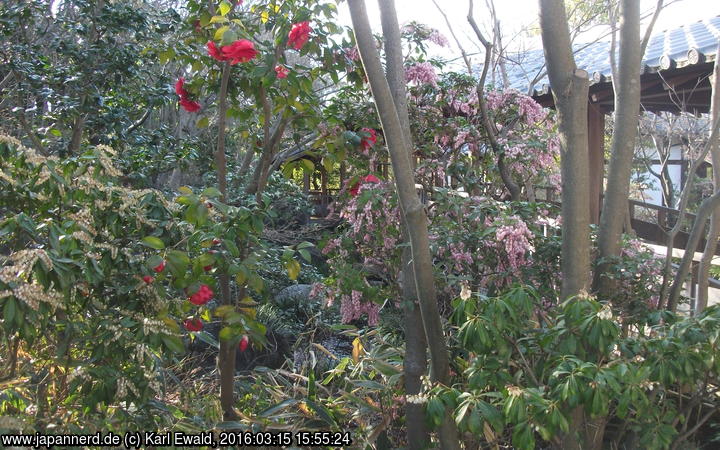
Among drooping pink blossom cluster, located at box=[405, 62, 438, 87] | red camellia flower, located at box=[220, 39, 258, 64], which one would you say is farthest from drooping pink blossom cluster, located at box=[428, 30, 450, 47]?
red camellia flower, located at box=[220, 39, 258, 64]

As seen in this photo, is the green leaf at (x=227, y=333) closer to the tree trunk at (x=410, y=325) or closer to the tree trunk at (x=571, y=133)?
the tree trunk at (x=410, y=325)

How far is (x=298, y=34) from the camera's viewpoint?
3170 mm

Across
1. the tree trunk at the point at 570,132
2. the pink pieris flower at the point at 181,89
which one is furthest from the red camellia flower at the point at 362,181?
the tree trunk at the point at 570,132

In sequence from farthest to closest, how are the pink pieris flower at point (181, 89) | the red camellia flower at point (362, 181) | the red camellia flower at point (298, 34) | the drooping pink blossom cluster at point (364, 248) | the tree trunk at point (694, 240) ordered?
the red camellia flower at point (362, 181) → the drooping pink blossom cluster at point (364, 248) → the pink pieris flower at point (181, 89) → the red camellia flower at point (298, 34) → the tree trunk at point (694, 240)

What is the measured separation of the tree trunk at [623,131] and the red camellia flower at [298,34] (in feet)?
4.98

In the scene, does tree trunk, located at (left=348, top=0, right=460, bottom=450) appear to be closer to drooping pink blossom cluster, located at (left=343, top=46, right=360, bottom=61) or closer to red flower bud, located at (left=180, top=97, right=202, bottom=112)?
drooping pink blossom cluster, located at (left=343, top=46, right=360, bottom=61)

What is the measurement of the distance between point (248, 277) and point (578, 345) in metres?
1.28

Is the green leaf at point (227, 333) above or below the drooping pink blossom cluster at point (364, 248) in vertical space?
below

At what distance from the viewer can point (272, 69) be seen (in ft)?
10.3

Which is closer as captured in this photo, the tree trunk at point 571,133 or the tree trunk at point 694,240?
the tree trunk at point 571,133

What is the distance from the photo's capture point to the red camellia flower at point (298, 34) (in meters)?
3.17

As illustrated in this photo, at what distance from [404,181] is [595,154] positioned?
4187 mm

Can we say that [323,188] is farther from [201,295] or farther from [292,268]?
[201,295]

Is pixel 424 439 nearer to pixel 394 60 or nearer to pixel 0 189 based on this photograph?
pixel 394 60
